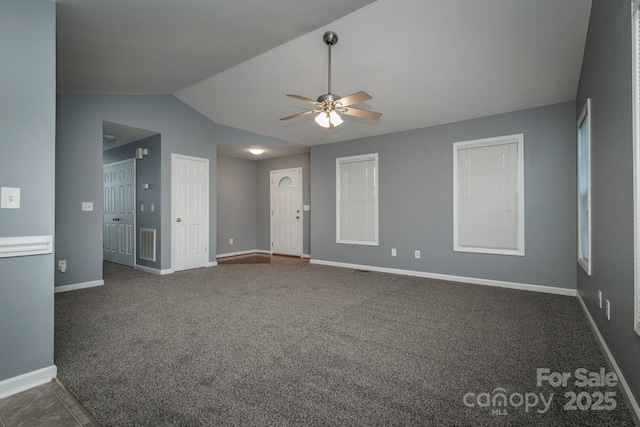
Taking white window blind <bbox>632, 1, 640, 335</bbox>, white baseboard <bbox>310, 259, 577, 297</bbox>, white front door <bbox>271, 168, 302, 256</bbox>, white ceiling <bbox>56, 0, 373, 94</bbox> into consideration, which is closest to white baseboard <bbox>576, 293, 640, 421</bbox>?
white window blind <bbox>632, 1, 640, 335</bbox>

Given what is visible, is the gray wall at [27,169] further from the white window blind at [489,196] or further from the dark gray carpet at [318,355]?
the white window blind at [489,196]

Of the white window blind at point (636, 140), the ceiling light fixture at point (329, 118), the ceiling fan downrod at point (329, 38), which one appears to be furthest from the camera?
the ceiling fan downrod at point (329, 38)

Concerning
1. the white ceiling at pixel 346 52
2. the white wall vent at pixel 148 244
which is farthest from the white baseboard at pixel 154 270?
the white ceiling at pixel 346 52

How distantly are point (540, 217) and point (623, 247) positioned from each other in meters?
2.63

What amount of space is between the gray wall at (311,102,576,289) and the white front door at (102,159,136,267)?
3.53 meters

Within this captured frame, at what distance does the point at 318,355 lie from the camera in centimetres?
230

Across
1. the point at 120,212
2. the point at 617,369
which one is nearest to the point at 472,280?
the point at 617,369

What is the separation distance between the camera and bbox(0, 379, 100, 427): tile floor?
1.61 meters

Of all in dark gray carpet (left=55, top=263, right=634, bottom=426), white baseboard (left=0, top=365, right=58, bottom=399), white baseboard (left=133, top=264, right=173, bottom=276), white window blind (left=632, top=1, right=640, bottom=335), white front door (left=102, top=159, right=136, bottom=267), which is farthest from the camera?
white front door (left=102, top=159, right=136, bottom=267)

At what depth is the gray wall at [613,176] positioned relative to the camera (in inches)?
68.2

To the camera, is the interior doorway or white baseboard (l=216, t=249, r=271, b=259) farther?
white baseboard (l=216, t=249, r=271, b=259)

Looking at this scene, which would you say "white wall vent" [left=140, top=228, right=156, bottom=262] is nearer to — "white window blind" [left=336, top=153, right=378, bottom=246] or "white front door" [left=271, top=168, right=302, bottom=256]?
"white front door" [left=271, top=168, right=302, bottom=256]

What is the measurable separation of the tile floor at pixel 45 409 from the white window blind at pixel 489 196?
4.73 m

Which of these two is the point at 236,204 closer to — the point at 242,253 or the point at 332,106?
the point at 242,253
